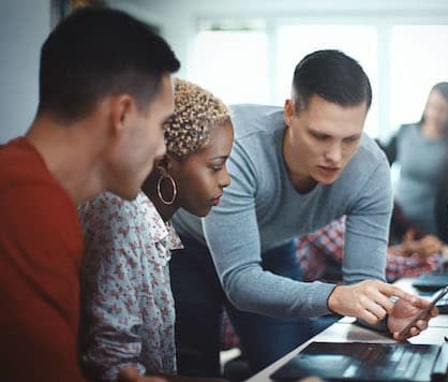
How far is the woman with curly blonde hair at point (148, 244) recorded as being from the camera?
3.62ft

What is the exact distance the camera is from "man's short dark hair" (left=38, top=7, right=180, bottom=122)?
97 centimetres

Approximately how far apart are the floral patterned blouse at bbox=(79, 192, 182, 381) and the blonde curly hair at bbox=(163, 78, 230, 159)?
0.49 feet

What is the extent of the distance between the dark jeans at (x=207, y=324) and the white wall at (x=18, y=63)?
1.52 feet

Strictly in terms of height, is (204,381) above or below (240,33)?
below

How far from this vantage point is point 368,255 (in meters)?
1.71

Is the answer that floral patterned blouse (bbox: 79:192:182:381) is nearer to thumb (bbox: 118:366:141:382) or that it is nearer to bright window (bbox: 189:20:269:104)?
thumb (bbox: 118:366:141:382)

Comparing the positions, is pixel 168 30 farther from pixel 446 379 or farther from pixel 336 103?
pixel 446 379

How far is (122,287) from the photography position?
44.1 inches

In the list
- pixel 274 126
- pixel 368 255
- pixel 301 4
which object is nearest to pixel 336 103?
pixel 274 126

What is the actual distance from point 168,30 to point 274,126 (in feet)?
2.24

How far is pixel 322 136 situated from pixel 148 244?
575 millimetres

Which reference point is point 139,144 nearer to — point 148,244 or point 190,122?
point 148,244

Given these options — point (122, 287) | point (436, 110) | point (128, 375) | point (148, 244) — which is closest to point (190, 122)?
point (148, 244)

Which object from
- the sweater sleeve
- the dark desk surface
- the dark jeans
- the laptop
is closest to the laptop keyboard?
the laptop
